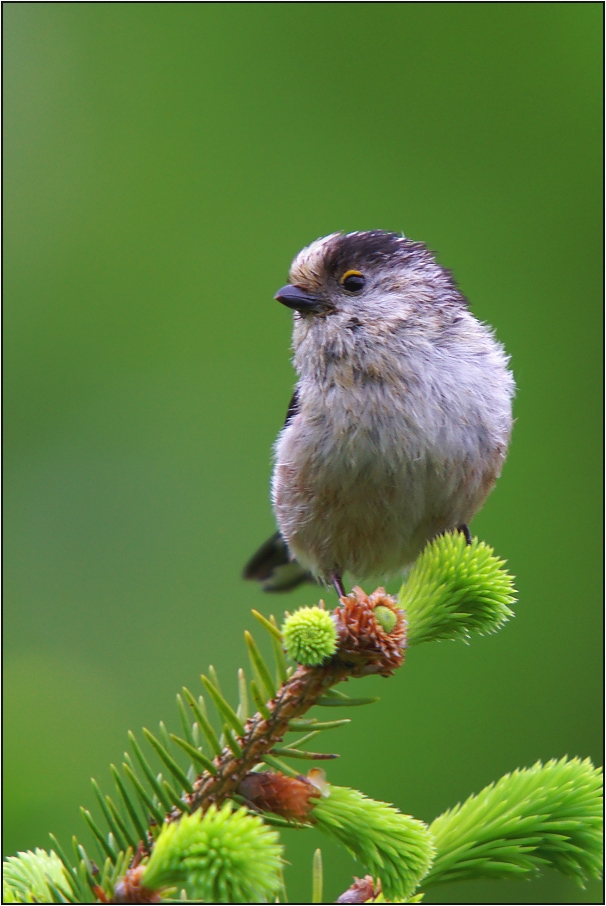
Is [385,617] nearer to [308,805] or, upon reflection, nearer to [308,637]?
[308,637]

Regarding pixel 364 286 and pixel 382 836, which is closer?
pixel 382 836

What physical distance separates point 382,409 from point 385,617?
1.21 m

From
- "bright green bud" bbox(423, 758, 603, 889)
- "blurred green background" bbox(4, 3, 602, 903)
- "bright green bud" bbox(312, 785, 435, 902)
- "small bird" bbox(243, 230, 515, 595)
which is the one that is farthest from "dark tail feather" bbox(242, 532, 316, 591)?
"bright green bud" bbox(312, 785, 435, 902)

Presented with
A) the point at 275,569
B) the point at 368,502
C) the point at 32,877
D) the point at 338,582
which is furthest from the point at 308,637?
the point at 275,569

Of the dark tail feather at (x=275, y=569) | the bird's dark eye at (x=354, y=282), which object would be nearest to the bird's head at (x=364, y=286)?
the bird's dark eye at (x=354, y=282)

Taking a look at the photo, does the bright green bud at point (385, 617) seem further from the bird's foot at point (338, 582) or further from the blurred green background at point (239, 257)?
the blurred green background at point (239, 257)

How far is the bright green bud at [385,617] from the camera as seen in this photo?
5.45 feet

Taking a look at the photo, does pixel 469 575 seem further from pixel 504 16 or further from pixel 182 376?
pixel 504 16

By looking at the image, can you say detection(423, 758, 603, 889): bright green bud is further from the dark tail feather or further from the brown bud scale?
the dark tail feather

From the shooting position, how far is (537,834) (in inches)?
63.4

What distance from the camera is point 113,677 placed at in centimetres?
390

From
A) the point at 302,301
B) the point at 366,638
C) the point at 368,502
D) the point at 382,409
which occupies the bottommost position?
the point at 366,638

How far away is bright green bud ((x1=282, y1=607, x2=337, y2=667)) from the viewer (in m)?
1.48

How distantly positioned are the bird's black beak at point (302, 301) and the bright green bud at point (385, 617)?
5.30ft
